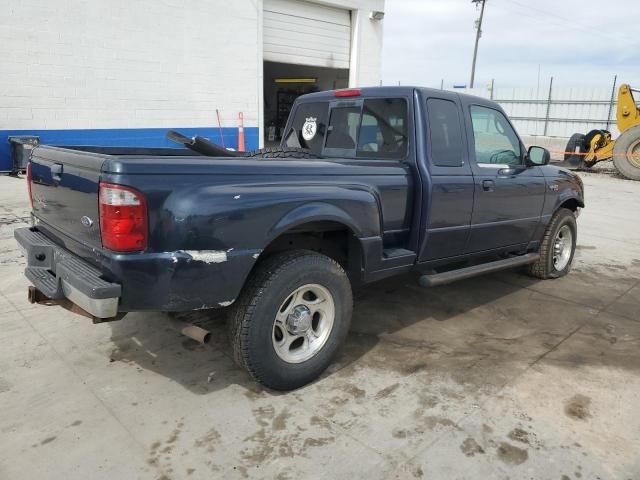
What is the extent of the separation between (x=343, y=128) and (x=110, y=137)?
29.9 feet

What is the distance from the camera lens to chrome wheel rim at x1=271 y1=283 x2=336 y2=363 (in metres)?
3.14

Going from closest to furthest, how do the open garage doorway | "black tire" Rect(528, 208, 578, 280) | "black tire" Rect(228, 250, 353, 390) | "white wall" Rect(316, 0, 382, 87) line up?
"black tire" Rect(228, 250, 353, 390) < "black tire" Rect(528, 208, 578, 280) < "white wall" Rect(316, 0, 382, 87) < the open garage doorway

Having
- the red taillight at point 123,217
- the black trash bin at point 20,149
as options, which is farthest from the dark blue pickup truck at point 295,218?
the black trash bin at point 20,149

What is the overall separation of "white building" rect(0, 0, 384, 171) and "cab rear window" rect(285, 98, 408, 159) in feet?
27.4

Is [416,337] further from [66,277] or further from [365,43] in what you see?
[365,43]

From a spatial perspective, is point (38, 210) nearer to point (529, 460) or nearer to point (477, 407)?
point (477, 407)

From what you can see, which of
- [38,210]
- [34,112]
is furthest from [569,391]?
[34,112]

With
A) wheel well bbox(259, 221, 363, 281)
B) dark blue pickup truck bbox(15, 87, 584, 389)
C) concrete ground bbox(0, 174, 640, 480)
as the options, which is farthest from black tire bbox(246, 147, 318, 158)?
concrete ground bbox(0, 174, 640, 480)

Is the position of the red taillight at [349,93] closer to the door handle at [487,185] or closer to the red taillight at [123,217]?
the door handle at [487,185]

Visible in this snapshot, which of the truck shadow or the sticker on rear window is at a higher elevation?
the sticker on rear window

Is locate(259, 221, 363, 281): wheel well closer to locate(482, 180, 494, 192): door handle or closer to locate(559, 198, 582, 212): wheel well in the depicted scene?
locate(482, 180, 494, 192): door handle

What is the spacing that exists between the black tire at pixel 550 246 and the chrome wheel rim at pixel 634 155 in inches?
433

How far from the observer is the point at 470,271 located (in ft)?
13.9

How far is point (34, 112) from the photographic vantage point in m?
10.7
